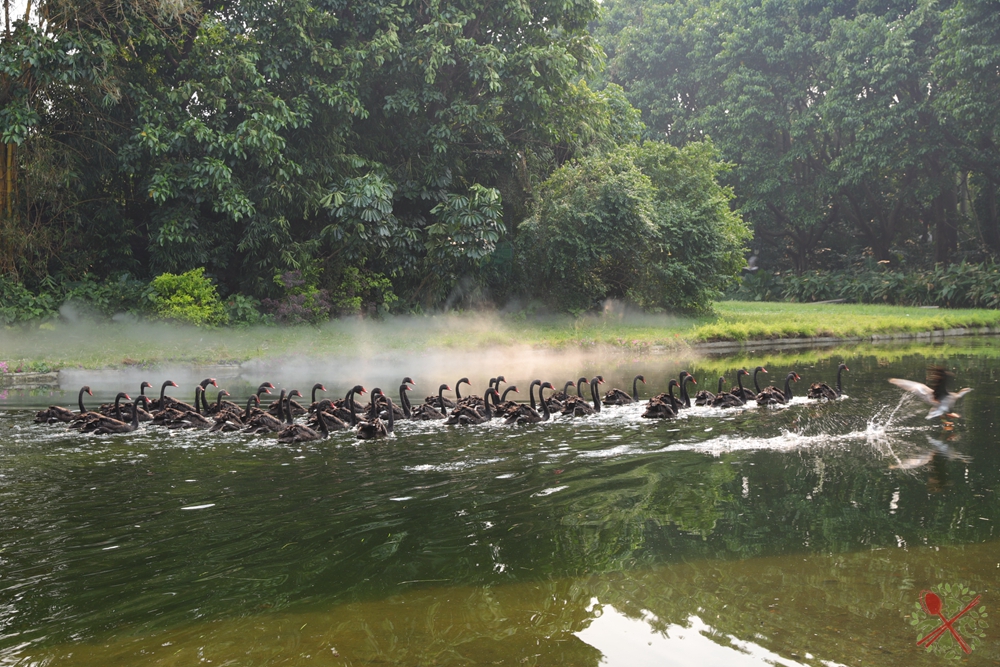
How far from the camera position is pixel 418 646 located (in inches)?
205

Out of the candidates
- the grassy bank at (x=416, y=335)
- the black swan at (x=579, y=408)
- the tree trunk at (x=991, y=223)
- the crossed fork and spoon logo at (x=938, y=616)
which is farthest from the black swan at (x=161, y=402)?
the tree trunk at (x=991, y=223)

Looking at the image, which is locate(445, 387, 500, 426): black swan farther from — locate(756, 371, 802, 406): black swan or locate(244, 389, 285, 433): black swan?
locate(756, 371, 802, 406): black swan

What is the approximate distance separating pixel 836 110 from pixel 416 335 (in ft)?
88.5

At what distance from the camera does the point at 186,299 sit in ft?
78.7

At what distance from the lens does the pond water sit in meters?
5.27

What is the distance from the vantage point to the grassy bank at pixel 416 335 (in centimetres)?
2059

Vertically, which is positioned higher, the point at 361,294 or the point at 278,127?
the point at 278,127

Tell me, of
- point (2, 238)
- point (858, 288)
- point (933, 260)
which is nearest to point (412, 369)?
point (2, 238)

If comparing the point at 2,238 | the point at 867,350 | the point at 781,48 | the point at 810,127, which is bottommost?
the point at 867,350

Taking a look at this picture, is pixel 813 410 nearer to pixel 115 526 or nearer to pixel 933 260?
pixel 115 526

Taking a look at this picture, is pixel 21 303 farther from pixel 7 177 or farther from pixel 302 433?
pixel 302 433

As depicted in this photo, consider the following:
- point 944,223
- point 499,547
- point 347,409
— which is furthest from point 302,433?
point 944,223

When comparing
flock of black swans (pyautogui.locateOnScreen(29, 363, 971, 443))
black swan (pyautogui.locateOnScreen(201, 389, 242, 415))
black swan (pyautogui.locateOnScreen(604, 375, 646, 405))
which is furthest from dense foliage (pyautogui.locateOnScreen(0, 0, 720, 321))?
black swan (pyautogui.locateOnScreen(604, 375, 646, 405))

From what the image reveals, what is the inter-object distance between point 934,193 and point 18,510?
Result: 4307 cm
